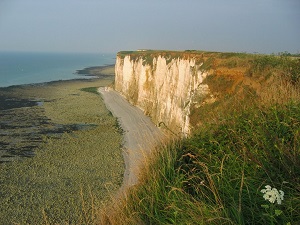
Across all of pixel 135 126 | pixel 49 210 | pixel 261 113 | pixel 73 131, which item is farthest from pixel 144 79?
pixel 261 113

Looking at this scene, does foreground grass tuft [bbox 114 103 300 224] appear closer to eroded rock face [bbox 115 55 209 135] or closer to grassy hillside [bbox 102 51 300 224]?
grassy hillside [bbox 102 51 300 224]

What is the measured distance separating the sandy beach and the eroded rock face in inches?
223

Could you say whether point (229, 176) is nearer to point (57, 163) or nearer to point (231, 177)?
point (231, 177)

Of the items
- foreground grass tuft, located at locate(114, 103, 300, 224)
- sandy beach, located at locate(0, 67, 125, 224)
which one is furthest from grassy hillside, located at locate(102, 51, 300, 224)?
sandy beach, located at locate(0, 67, 125, 224)

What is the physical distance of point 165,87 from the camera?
33.7 meters

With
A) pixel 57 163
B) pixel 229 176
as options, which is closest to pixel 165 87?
pixel 57 163

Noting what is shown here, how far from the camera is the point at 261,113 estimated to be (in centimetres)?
581

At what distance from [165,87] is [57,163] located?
51.2 ft

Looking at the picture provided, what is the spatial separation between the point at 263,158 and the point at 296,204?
1.10 metres

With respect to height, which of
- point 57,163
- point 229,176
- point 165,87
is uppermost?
point 229,176

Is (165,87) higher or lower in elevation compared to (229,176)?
lower

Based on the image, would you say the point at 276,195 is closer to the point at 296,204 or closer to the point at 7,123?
the point at 296,204

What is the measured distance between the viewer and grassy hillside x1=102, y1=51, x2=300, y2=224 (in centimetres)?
364

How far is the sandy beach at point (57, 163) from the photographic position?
1620cm
